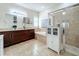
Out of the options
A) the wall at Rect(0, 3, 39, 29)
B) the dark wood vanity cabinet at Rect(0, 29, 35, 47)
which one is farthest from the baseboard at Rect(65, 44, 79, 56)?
the wall at Rect(0, 3, 39, 29)

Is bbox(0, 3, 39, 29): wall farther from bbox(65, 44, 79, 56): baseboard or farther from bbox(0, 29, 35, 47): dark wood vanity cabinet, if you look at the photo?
bbox(65, 44, 79, 56): baseboard

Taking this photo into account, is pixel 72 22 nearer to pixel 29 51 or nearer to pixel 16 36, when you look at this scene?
pixel 29 51

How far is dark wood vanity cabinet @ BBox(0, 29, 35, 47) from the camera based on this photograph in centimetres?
344

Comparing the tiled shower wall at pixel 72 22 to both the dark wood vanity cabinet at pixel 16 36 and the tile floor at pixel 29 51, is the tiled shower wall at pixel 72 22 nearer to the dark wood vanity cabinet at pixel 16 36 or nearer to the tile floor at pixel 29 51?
the tile floor at pixel 29 51

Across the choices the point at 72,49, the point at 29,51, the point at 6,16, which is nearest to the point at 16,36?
the point at 6,16

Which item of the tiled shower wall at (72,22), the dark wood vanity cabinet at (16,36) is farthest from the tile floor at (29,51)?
the tiled shower wall at (72,22)

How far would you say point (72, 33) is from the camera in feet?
9.61

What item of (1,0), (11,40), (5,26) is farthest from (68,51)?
(5,26)

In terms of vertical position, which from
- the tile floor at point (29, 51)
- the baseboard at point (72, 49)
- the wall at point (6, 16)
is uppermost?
the wall at point (6, 16)

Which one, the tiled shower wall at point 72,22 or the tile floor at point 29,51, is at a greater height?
the tiled shower wall at point 72,22

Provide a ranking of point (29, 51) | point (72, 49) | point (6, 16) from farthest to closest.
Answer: point (6, 16) < point (29, 51) < point (72, 49)

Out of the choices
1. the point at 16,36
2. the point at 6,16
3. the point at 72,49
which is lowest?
the point at 72,49

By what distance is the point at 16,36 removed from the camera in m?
4.01

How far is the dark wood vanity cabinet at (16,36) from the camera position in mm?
3439
